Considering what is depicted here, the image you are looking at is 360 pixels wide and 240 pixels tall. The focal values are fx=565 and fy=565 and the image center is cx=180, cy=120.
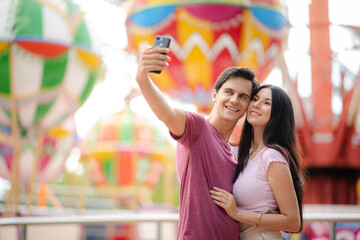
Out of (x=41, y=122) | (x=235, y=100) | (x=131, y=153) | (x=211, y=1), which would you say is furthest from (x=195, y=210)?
(x=131, y=153)

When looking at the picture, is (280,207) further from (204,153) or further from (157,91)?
(157,91)

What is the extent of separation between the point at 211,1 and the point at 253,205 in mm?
4867

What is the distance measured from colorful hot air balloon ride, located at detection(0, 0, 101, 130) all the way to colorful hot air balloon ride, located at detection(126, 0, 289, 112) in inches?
30.5

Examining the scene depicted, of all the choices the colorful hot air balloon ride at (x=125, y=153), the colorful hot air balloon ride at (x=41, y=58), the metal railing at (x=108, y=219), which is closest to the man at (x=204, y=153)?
the metal railing at (x=108, y=219)

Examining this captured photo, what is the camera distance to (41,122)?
24.4 feet

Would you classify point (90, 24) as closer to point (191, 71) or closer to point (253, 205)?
point (191, 71)

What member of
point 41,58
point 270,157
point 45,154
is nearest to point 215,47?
point 41,58

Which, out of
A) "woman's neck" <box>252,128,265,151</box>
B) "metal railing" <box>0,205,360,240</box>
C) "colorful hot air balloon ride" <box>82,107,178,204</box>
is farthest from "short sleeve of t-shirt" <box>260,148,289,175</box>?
"colorful hot air balloon ride" <box>82,107,178,204</box>

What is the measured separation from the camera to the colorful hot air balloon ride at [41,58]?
6.59m

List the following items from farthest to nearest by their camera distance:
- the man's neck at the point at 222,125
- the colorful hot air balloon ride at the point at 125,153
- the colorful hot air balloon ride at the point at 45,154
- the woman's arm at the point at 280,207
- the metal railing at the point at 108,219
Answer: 1. the colorful hot air balloon ride at the point at 125,153
2. the colorful hot air balloon ride at the point at 45,154
3. the metal railing at the point at 108,219
4. the man's neck at the point at 222,125
5. the woman's arm at the point at 280,207

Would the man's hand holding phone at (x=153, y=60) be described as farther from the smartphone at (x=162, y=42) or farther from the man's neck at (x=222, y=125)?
the man's neck at (x=222, y=125)

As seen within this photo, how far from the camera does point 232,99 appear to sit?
7.22 feet

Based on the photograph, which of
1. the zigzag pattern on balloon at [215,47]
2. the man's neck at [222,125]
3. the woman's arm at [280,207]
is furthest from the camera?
the zigzag pattern on balloon at [215,47]

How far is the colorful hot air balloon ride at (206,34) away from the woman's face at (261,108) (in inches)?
181
